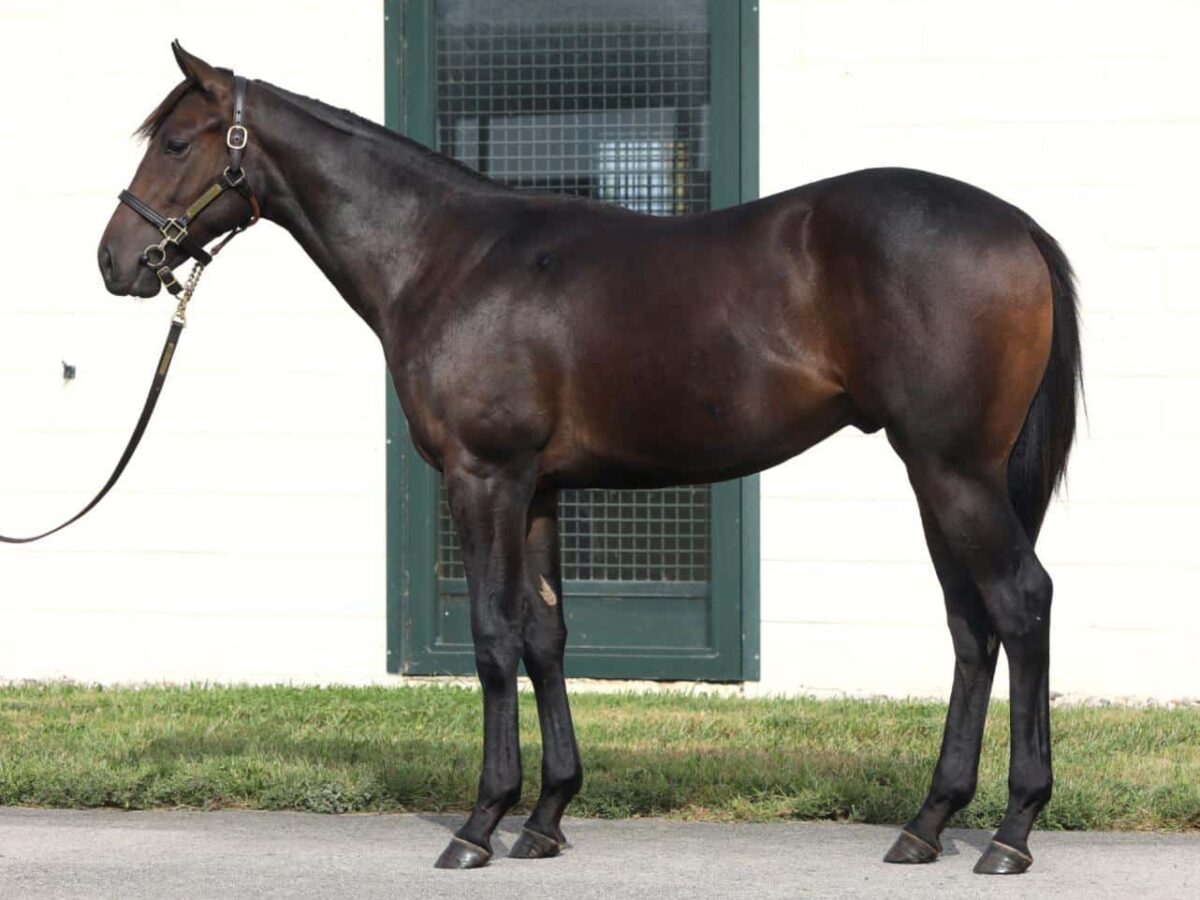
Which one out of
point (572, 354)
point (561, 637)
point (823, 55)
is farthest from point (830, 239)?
point (823, 55)

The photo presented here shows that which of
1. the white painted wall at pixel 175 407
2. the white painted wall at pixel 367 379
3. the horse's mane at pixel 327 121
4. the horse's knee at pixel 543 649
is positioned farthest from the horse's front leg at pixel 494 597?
the white painted wall at pixel 175 407

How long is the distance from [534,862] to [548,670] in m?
0.56

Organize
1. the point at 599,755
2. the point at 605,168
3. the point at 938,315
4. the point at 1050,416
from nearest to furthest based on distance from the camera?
the point at 938,315 → the point at 1050,416 → the point at 599,755 → the point at 605,168

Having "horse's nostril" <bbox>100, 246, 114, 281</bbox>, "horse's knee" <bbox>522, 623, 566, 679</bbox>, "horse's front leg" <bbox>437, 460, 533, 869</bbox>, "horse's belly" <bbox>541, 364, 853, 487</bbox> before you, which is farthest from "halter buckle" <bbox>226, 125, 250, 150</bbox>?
"horse's knee" <bbox>522, 623, 566, 679</bbox>

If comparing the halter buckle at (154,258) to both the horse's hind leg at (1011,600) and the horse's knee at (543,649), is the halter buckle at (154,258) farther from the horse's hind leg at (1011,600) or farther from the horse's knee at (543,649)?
the horse's hind leg at (1011,600)

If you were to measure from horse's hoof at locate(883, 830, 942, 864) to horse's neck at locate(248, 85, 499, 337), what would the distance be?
214 cm

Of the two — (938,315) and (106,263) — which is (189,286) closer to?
(106,263)

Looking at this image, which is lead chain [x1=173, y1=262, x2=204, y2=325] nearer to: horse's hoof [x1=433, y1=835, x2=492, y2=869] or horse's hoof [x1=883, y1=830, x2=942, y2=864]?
horse's hoof [x1=433, y1=835, x2=492, y2=869]

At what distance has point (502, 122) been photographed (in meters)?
8.66

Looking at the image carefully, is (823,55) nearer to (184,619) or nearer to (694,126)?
(694,126)

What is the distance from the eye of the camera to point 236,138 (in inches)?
219

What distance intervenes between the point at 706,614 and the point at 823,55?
8.47 ft

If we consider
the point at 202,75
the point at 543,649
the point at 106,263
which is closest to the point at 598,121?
the point at 202,75

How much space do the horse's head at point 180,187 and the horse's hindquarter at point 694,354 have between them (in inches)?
42.7
